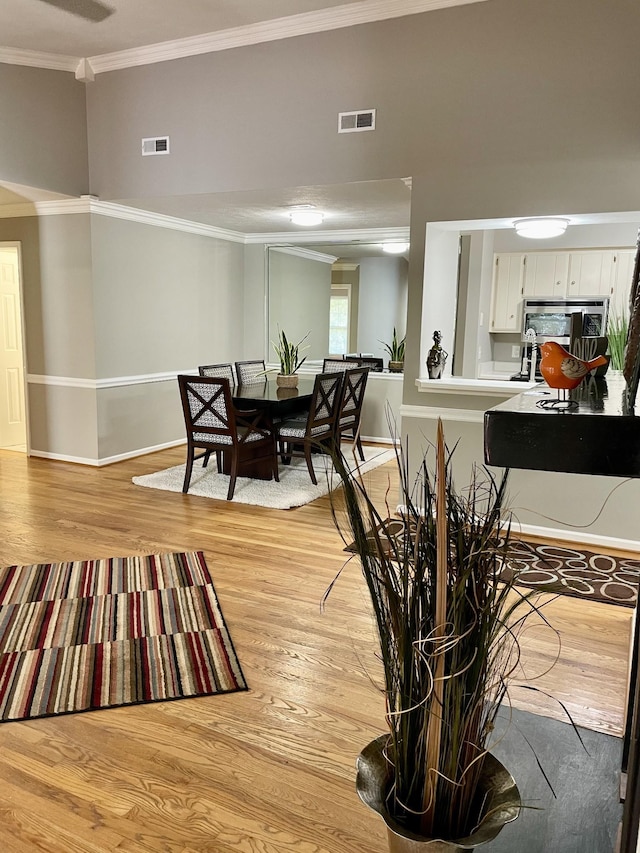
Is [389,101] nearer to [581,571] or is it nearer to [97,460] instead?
[581,571]

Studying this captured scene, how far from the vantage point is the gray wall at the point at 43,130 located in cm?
494

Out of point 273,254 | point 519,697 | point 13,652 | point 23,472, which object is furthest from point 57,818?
point 273,254

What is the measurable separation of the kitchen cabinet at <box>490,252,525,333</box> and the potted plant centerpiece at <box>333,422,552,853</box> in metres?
6.79

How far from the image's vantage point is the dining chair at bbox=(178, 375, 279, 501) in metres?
4.73

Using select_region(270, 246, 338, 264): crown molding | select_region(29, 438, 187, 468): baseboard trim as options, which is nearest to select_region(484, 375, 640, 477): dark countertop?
select_region(29, 438, 187, 468): baseboard trim

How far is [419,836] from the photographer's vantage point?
1125 millimetres

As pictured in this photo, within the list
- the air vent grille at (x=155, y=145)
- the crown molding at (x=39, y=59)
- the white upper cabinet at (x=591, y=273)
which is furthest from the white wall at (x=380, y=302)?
the crown molding at (x=39, y=59)

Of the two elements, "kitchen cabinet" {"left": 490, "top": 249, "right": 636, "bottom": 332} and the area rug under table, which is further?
"kitchen cabinet" {"left": 490, "top": 249, "right": 636, "bottom": 332}

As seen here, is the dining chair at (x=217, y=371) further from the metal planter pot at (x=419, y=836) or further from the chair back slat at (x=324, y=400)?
the metal planter pot at (x=419, y=836)

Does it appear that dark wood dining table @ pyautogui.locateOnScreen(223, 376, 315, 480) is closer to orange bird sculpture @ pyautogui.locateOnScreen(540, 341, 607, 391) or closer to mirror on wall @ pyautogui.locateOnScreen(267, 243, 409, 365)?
mirror on wall @ pyautogui.locateOnScreen(267, 243, 409, 365)

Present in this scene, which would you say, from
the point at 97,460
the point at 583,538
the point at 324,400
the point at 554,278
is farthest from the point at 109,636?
the point at 554,278

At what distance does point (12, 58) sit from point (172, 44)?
49.5 inches

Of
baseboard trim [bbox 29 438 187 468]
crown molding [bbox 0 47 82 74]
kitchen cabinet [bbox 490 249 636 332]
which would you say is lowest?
baseboard trim [bbox 29 438 187 468]

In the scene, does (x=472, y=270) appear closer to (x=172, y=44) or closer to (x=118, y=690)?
(x=172, y=44)
